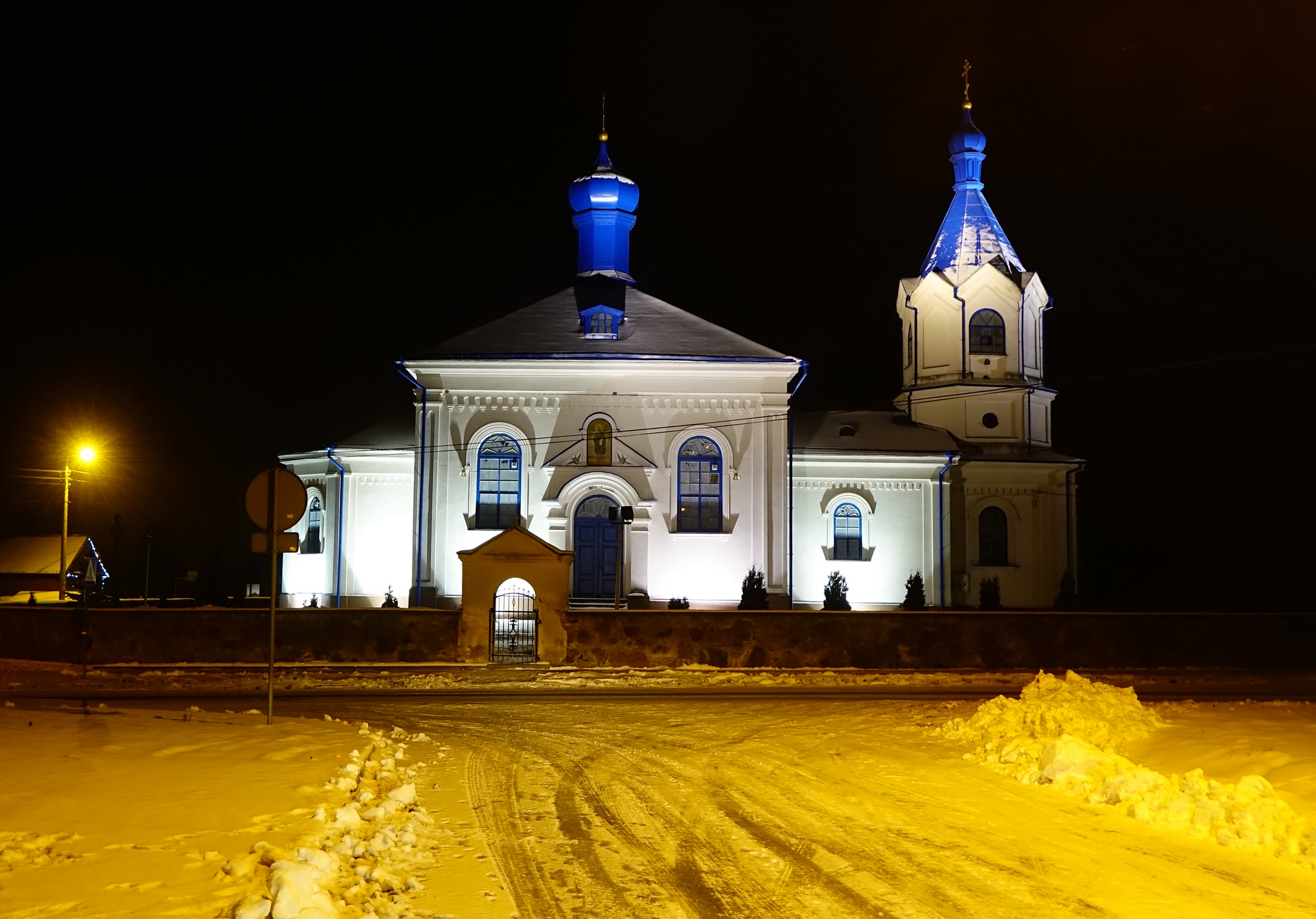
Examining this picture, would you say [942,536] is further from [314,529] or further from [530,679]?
[314,529]

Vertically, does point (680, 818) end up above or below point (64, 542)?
below

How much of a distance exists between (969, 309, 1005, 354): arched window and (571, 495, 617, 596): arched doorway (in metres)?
14.2

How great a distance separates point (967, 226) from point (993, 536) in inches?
394

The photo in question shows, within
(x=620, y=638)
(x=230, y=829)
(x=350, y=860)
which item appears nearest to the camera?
(x=350, y=860)

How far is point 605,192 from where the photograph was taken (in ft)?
112

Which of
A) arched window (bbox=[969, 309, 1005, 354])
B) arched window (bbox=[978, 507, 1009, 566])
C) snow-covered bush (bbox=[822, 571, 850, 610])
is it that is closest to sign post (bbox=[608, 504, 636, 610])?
snow-covered bush (bbox=[822, 571, 850, 610])

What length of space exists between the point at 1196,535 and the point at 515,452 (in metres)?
39.7

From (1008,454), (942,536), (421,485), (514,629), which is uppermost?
(1008,454)

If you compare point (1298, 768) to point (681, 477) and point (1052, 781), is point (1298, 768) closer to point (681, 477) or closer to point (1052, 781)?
point (1052, 781)

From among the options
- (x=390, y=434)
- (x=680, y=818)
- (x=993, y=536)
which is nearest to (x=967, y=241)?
(x=993, y=536)

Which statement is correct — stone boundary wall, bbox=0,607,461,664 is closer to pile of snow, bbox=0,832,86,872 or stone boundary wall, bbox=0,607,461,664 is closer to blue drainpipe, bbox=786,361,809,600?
blue drainpipe, bbox=786,361,809,600

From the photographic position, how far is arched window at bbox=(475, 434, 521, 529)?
2948cm

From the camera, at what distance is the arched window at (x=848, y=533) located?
3272cm

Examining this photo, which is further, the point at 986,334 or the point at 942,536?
the point at 986,334
